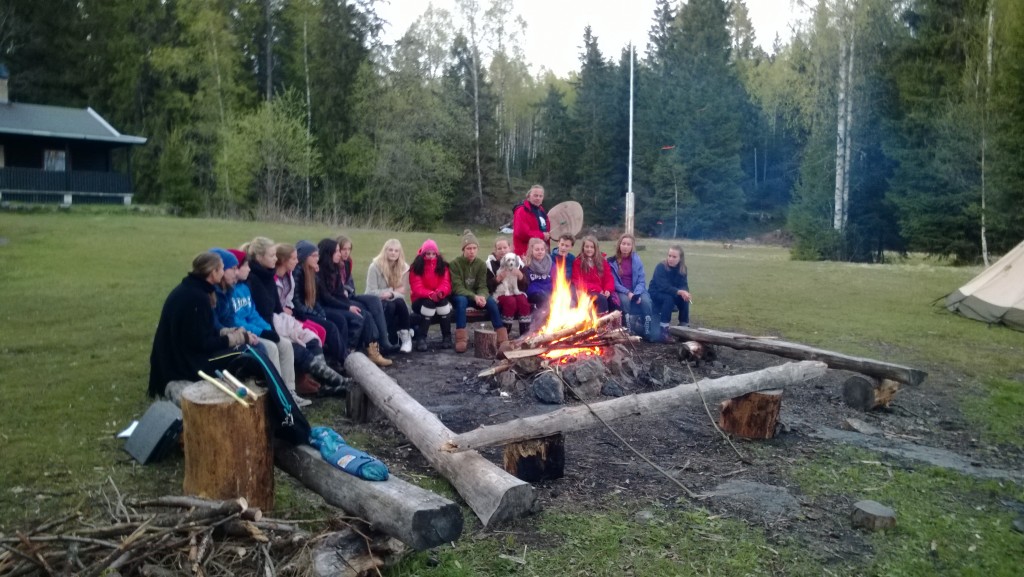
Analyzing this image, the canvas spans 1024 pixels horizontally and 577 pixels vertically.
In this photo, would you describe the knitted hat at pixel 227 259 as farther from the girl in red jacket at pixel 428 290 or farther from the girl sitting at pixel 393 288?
the girl in red jacket at pixel 428 290

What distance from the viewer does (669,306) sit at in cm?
1057

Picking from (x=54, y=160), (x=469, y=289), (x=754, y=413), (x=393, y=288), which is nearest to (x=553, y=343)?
(x=754, y=413)

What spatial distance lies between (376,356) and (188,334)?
3.21 meters

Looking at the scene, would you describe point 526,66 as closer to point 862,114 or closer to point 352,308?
point 862,114

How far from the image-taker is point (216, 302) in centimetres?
644

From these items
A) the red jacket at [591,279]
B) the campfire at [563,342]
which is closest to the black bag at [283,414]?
the campfire at [563,342]

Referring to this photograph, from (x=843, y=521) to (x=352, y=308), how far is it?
5.55m

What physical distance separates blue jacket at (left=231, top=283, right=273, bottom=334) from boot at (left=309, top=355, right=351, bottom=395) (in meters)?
0.60

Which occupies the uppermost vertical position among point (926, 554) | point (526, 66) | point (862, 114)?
point (526, 66)

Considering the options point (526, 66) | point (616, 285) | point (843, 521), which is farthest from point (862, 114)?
point (526, 66)

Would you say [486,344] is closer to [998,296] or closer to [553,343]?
[553,343]

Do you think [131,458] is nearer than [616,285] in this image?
Yes

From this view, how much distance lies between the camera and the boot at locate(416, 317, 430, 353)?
966 centimetres

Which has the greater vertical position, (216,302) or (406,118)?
(406,118)
